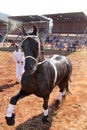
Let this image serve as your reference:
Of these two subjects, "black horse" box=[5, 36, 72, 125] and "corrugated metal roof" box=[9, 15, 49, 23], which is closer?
"black horse" box=[5, 36, 72, 125]

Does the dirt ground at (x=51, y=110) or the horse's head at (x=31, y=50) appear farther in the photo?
the dirt ground at (x=51, y=110)

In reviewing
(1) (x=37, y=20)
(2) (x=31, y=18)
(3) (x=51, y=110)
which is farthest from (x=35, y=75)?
(1) (x=37, y=20)

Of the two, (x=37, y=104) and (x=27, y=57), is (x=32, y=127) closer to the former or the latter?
(x=37, y=104)

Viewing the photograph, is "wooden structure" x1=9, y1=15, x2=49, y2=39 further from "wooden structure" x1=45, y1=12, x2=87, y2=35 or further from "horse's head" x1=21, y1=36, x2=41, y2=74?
"horse's head" x1=21, y1=36, x2=41, y2=74

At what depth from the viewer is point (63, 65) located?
813cm

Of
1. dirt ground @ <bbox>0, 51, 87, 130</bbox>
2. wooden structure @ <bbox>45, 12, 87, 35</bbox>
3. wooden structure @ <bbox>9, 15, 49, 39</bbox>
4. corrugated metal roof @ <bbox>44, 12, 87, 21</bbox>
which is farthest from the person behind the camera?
wooden structure @ <bbox>9, 15, 49, 39</bbox>

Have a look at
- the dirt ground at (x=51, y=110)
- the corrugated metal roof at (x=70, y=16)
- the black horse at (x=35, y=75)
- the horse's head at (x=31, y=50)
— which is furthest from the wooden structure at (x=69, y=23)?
the horse's head at (x=31, y=50)

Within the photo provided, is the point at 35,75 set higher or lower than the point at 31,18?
higher

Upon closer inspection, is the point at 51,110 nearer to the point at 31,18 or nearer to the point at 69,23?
the point at 31,18

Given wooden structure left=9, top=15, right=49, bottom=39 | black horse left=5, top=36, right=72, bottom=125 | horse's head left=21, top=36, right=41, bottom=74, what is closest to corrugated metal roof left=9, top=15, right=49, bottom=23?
wooden structure left=9, top=15, right=49, bottom=39

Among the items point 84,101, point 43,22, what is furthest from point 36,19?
point 84,101

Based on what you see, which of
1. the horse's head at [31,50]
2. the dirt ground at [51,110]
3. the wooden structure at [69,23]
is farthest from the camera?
the wooden structure at [69,23]

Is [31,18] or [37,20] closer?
[31,18]

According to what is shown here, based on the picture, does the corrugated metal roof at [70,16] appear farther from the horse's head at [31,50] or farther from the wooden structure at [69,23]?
the horse's head at [31,50]
